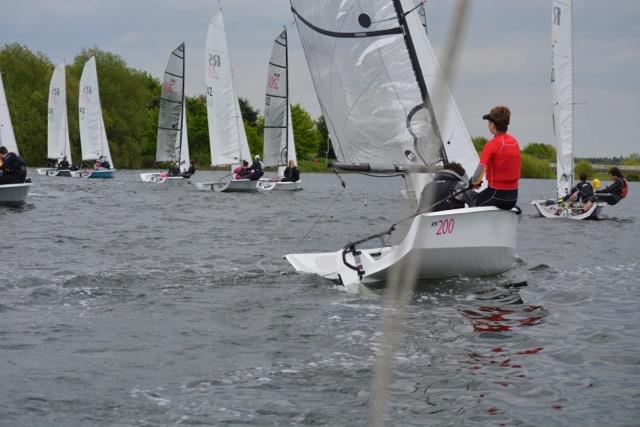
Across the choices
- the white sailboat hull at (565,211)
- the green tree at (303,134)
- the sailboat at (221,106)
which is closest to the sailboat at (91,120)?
the sailboat at (221,106)

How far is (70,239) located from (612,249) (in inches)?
393

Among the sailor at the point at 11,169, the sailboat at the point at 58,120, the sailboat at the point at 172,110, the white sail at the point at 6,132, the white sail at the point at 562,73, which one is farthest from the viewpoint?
the sailboat at the point at 58,120

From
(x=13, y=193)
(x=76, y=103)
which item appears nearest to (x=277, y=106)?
(x=13, y=193)

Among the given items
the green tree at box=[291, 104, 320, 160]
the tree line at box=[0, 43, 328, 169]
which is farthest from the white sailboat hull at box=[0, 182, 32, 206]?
the green tree at box=[291, 104, 320, 160]

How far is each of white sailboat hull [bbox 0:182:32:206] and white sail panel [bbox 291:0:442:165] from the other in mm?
13253

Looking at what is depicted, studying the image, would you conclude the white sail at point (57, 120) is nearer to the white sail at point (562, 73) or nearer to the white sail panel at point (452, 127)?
the white sail at point (562, 73)

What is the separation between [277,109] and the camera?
139 feet

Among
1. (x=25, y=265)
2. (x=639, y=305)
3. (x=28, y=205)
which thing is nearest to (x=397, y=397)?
(x=639, y=305)

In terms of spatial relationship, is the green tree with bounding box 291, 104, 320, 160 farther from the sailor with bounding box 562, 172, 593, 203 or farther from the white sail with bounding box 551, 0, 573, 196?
the sailor with bounding box 562, 172, 593, 203

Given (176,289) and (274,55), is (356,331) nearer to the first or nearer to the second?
(176,289)

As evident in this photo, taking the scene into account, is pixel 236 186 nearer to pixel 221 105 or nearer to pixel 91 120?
pixel 221 105

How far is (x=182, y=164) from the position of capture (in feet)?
159

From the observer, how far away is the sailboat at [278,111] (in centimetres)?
4222

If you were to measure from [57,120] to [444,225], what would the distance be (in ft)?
196
